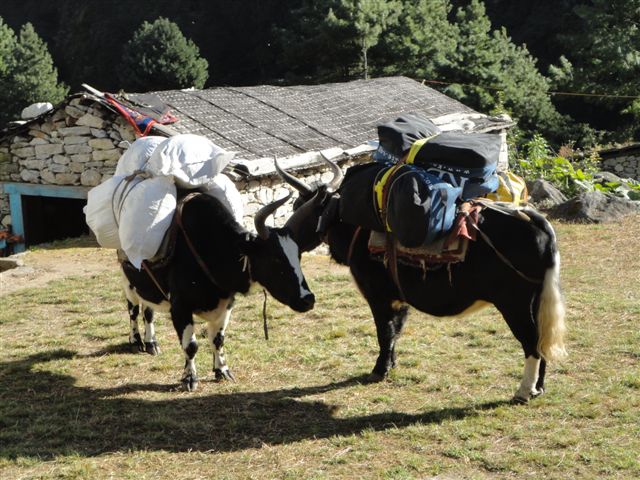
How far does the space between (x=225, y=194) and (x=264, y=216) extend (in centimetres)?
87

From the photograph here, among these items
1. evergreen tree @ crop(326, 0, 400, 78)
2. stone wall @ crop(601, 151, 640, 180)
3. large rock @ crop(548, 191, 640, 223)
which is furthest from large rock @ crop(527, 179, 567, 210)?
evergreen tree @ crop(326, 0, 400, 78)

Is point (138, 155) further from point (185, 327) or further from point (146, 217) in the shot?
point (185, 327)

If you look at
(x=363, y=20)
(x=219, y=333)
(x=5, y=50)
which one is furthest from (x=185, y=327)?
(x=5, y=50)

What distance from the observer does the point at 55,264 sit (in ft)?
35.7

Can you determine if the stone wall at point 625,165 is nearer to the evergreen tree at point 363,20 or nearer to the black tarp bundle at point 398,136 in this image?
the evergreen tree at point 363,20

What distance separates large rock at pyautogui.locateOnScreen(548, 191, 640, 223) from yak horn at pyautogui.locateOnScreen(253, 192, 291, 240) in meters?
8.70

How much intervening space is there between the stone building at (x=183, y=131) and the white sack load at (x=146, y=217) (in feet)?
14.9

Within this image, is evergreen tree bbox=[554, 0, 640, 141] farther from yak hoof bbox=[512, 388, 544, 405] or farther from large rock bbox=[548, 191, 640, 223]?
yak hoof bbox=[512, 388, 544, 405]

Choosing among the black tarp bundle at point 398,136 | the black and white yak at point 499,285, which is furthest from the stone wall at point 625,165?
the black and white yak at point 499,285

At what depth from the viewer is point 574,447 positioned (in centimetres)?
489

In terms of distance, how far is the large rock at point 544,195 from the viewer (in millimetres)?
14648

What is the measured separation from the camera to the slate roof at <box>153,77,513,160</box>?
1187 cm

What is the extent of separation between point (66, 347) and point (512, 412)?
396cm

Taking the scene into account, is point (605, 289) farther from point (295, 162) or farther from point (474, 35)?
point (474, 35)
